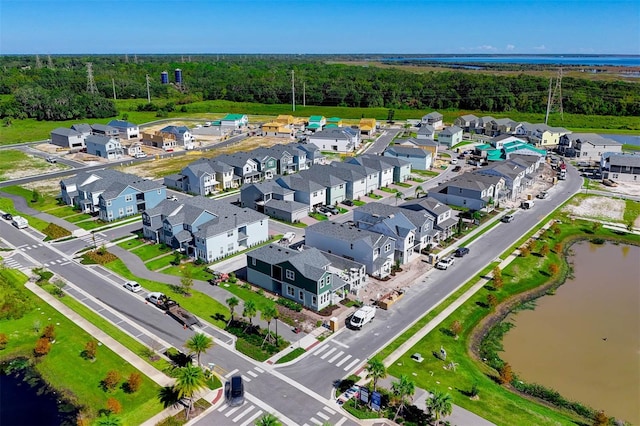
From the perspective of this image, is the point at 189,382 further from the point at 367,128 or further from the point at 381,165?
the point at 367,128

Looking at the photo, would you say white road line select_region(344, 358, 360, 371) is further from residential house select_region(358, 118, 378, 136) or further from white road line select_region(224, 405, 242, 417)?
residential house select_region(358, 118, 378, 136)

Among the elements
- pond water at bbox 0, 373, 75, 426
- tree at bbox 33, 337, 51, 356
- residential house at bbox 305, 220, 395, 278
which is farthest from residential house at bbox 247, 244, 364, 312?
pond water at bbox 0, 373, 75, 426

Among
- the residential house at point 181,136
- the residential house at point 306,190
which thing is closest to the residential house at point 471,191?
the residential house at point 306,190

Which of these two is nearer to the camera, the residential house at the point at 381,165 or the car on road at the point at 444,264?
the car on road at the point at 444,264

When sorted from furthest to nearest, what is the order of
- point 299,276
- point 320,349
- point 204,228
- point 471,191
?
point 471,191
point 204,228
point 299,276
point 320,349

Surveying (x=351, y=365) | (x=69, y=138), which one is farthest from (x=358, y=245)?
(x=69, y=138)

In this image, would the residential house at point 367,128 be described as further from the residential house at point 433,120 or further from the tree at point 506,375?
the tree at point 506,375
